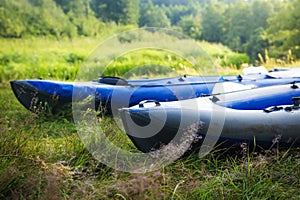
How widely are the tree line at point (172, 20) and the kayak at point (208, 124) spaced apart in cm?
1024

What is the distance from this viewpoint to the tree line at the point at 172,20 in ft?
45.6

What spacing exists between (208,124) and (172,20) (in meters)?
23.5

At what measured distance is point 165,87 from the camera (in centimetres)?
358

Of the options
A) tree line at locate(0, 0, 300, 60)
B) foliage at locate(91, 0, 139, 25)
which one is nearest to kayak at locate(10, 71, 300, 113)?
tree line at locate(0, 0, 300, 60)

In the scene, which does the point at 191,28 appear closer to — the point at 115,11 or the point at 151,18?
the point at 151,18

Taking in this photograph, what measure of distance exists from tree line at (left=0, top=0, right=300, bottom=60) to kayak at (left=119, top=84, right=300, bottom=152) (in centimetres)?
1024

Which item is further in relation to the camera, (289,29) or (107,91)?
(289,29)

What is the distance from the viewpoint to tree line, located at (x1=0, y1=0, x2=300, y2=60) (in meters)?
13.9

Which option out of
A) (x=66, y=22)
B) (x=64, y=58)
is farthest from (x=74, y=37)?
(x=64, y=58)

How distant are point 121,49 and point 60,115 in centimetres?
240

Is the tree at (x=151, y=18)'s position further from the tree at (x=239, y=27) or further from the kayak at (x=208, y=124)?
the kayak at (x=208, y=124)

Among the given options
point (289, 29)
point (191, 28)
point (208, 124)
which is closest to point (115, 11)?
point (191, 28)

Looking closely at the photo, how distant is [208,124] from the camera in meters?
2.20

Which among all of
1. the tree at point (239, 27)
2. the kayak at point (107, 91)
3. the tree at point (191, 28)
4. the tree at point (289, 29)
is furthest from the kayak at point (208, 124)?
the tree at point (191, 28)
